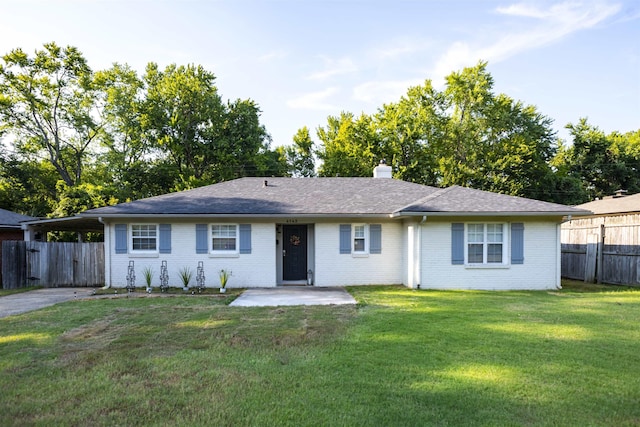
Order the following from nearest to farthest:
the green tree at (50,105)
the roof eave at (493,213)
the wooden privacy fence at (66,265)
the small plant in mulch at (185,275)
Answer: the roof eave at (493,213) → the small plant in mulch at (185,275) → the wooden privacy fence at (66,265) → the green tree at (50,105)

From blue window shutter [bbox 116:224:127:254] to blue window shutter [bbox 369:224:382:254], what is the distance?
27.6 feet

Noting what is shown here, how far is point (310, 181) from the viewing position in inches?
682

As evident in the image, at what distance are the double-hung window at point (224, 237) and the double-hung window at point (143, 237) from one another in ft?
6.73

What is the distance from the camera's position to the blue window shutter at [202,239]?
43.3ft

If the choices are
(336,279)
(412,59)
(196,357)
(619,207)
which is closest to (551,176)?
(619,207)

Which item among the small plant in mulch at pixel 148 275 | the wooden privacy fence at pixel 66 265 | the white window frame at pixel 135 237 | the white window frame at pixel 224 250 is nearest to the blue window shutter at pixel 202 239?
the white window frame at pixel 224 250

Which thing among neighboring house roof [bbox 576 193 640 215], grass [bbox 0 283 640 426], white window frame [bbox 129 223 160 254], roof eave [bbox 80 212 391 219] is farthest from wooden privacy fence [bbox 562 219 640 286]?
white window frame [bbox 129 223 160 254]

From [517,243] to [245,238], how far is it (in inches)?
355

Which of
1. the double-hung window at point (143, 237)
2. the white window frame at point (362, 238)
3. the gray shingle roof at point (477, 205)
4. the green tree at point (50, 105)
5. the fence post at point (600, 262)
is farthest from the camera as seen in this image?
the green tree at point (50, 105)

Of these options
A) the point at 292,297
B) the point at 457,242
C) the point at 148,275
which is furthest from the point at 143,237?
the point at 457,242

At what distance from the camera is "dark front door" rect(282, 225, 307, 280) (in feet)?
46.9

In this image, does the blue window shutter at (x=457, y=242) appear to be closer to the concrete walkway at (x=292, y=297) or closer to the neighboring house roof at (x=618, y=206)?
the concrete walkway at (x=292, y=297)

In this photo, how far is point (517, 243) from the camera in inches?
497

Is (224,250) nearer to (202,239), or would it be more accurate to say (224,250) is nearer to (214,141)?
(202,239)
